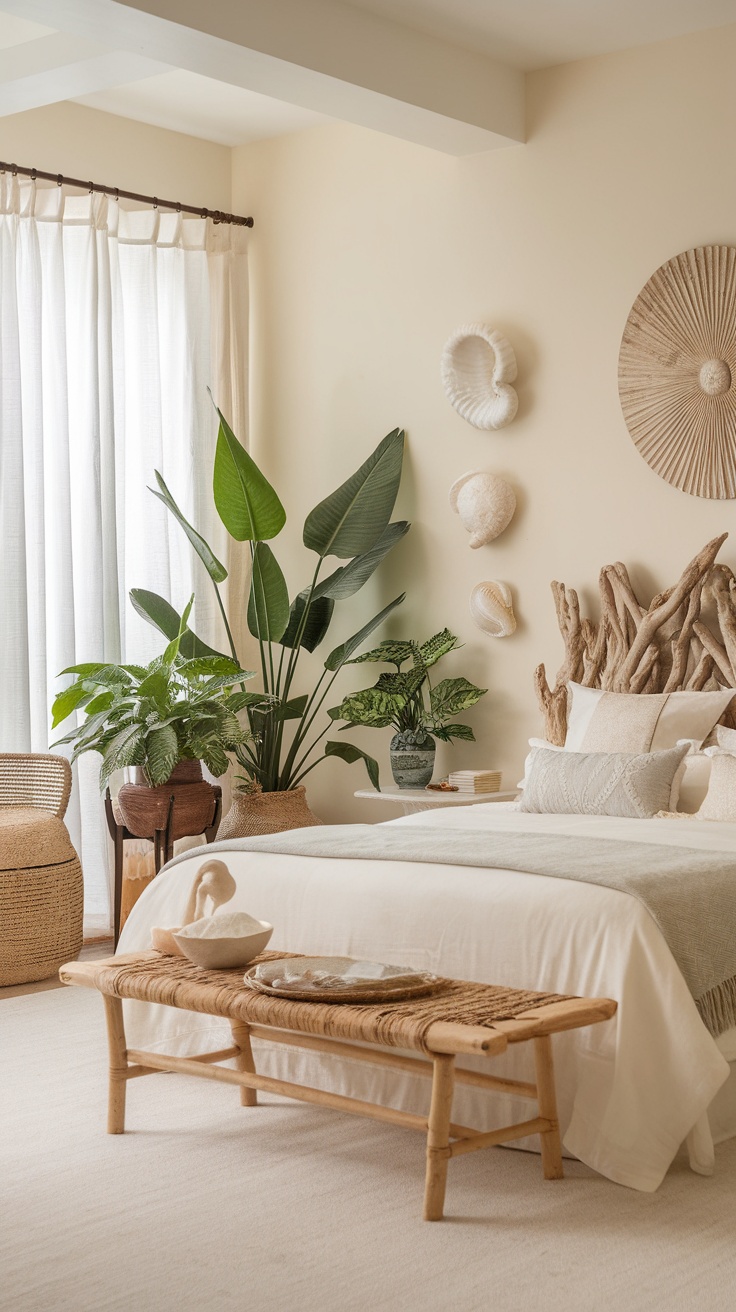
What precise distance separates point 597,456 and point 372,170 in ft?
5.51

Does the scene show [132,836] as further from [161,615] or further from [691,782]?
[691,782]

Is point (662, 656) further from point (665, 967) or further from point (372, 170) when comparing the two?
point (372, 170)

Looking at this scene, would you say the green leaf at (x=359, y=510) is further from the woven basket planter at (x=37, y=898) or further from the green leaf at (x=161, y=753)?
the woven basket planter at (x=37, y=898)

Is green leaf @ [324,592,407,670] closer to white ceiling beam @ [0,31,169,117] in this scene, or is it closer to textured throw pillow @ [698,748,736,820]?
textured throw pillow @ [698,748,736,820]

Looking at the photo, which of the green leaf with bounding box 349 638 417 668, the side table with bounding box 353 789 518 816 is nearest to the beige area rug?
the side table with bounding box 353 789 518 816

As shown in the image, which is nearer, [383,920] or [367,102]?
[383,920]

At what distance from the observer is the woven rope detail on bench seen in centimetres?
259

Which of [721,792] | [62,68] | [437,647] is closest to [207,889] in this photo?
[721,792]

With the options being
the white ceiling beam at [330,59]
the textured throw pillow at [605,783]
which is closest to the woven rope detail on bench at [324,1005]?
the textured throw pillow at [605,783]

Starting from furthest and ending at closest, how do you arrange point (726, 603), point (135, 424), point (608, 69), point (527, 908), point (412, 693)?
point (135, 424), point (412, 693), point (608, 69), point (726, 603), point (527, 908)

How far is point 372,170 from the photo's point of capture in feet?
19.2

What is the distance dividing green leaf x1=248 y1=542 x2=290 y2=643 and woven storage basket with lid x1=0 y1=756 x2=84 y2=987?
1.11 metres

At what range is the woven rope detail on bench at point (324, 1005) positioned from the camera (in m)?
2.59

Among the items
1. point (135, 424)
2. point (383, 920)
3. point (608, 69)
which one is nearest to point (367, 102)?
point (608, 69)
